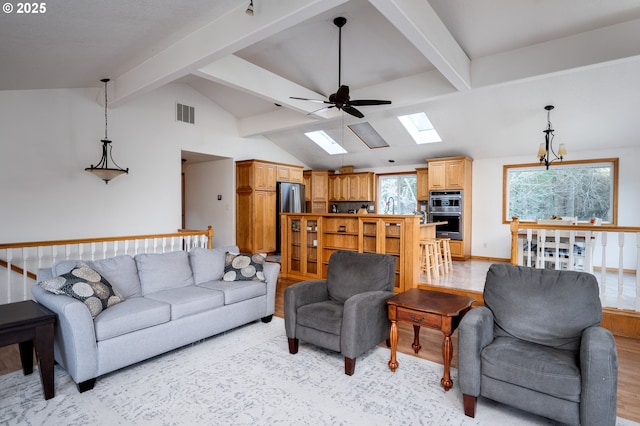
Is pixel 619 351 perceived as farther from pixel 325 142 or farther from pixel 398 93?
pixel 325 142

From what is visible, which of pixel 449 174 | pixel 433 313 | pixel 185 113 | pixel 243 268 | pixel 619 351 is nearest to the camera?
pixel 433 313

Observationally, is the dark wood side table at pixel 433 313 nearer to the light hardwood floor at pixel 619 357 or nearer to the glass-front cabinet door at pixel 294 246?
the light hardwood floor at pixel 619 357

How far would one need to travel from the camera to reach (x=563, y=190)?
687 cm

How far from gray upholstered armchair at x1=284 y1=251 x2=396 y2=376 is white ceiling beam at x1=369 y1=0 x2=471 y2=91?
7.11 feet

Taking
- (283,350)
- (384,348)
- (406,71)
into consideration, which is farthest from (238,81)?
(384,348)

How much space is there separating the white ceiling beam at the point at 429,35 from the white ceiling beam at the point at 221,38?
21.2 inches

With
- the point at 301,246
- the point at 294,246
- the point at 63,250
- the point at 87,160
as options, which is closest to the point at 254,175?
the point at 294,246

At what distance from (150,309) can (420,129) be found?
20.6 ft

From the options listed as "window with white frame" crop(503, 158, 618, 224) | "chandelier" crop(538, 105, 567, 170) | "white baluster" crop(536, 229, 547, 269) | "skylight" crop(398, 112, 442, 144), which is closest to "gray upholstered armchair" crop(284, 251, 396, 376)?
"white baluster" crop(536, 229, 547, 269)

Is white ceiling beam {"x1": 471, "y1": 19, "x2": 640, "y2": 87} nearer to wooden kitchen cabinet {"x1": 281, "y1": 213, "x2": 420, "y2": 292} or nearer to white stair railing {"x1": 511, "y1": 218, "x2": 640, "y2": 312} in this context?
white stair railing {"x1": 511, "y1": 218, "x2": 640, "y2": 312}

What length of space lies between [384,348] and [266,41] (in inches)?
169

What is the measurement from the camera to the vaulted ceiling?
9.87 feet

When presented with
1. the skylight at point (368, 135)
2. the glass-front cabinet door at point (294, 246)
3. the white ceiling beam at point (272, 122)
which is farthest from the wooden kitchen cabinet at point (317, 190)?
the glass-front cabinet door at point (294, 246)

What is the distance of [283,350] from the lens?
3219 mm
